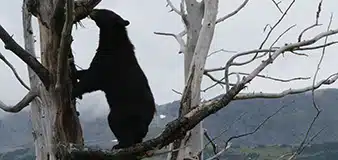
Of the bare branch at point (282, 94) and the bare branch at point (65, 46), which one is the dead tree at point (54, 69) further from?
the bare branch at point (282, 94)

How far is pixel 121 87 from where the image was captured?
5102mm

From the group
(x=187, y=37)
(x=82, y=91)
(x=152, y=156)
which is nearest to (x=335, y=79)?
(x=152, y=156)

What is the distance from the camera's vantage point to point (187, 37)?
17.0 feet

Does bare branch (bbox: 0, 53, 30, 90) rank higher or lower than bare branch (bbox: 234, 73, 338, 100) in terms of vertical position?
higher

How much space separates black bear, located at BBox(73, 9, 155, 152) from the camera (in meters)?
5.00

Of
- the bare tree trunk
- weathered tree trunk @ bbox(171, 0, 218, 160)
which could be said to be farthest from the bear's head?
Result: weathered tree trunk @ bbox(171, 0, 218, 160)

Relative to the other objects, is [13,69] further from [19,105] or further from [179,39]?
[179,39]

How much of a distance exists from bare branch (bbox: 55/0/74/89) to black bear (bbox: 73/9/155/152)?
4.05ft

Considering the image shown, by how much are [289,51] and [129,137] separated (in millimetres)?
1738

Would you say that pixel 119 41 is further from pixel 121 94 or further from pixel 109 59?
pixel 121 94

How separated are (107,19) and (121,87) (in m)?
0.68

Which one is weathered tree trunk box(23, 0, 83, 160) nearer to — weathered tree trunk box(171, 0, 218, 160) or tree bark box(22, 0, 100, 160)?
tree bark box(22, 0, 100, 160)

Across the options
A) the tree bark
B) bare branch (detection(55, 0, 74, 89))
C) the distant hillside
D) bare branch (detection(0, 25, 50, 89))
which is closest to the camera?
bare branch (detection(55, 0, 74, 89))

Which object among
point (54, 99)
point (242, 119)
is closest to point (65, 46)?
point (54, 99)
